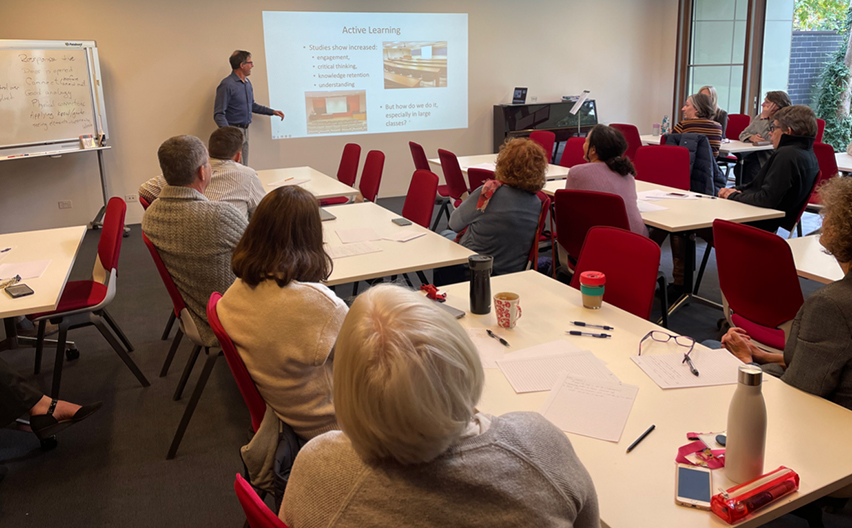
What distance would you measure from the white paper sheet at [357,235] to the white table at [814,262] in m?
1.99

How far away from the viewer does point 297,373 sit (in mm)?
1761

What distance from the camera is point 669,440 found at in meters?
1.43

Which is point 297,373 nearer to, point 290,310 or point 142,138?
point 290,310

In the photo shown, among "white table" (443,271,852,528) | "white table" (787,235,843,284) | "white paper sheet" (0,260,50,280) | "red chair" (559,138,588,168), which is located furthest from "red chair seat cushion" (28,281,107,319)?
"red chair" (559,138,588,168)

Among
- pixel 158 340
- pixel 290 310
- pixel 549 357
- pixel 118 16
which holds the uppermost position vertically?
pixel 118 16

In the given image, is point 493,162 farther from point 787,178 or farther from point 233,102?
point 233,102

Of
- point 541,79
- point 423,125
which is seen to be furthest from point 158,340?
point 541,79

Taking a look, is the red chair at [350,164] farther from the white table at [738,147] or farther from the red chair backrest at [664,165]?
the white table at [738,147]

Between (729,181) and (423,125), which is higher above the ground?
(423,125)

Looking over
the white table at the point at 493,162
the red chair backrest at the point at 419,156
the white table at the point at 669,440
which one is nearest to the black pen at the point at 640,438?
the white table at the point at 669,440

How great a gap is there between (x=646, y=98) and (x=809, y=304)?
8381mm

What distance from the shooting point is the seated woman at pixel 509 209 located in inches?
122

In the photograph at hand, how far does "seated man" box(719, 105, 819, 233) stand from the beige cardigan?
10.2ft

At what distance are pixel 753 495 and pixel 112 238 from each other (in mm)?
3148
